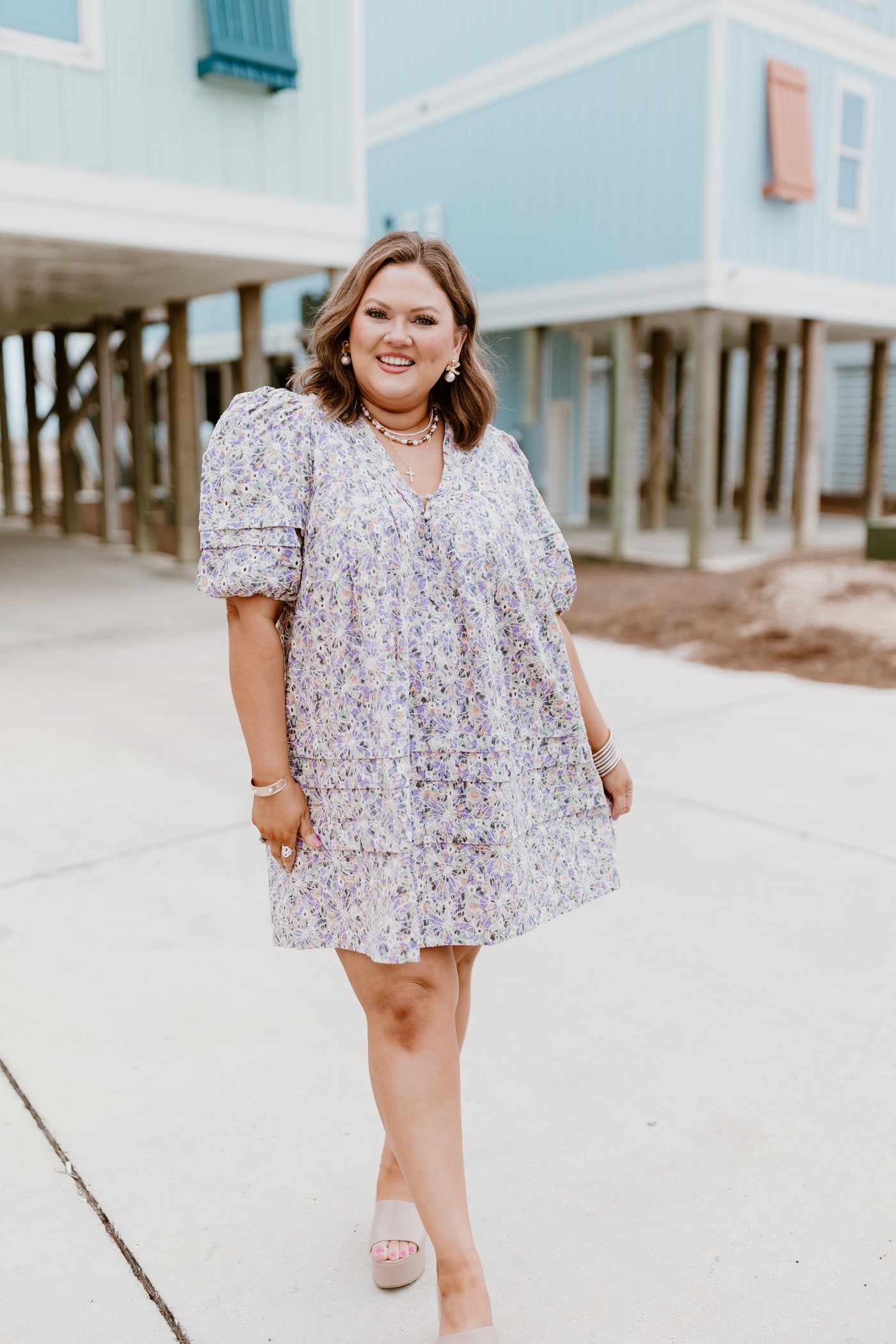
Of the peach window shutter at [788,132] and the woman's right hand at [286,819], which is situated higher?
the peach window shutter at [788,132]

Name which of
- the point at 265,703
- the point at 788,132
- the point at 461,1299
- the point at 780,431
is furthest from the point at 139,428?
the point at 461,1299

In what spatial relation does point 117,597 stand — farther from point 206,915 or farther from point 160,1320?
point 160,1320

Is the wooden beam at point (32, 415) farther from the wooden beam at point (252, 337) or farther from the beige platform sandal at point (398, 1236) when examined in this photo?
the beige platform sandal at point (398, 1236)

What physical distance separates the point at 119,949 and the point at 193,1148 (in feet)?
3.10

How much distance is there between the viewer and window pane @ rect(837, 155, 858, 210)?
1230 cm

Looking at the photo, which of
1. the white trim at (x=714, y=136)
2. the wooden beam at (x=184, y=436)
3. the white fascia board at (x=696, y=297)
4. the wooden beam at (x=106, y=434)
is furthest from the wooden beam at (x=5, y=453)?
the white trim at (x=714, y=136)

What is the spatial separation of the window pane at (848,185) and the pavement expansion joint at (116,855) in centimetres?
1092

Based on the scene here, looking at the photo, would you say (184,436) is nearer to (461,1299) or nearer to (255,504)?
(255,504)

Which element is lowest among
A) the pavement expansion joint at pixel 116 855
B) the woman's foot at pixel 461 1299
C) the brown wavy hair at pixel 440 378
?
the pavement expansion joint at pixel 116 855

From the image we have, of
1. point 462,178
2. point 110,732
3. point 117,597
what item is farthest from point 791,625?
point 462,178

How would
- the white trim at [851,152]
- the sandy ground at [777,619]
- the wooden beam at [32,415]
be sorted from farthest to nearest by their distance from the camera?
the wooden beam at [32,415] < the white trim at [851,152] < the sandy ground at [777,619]

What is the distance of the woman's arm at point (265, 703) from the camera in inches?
71.0

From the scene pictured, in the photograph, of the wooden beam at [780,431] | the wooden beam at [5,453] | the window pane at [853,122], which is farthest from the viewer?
the wooden beam at [780,431]

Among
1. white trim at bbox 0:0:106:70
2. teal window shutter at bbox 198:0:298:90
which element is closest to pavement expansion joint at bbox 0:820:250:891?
white trim at bbox 0:0:106:70
